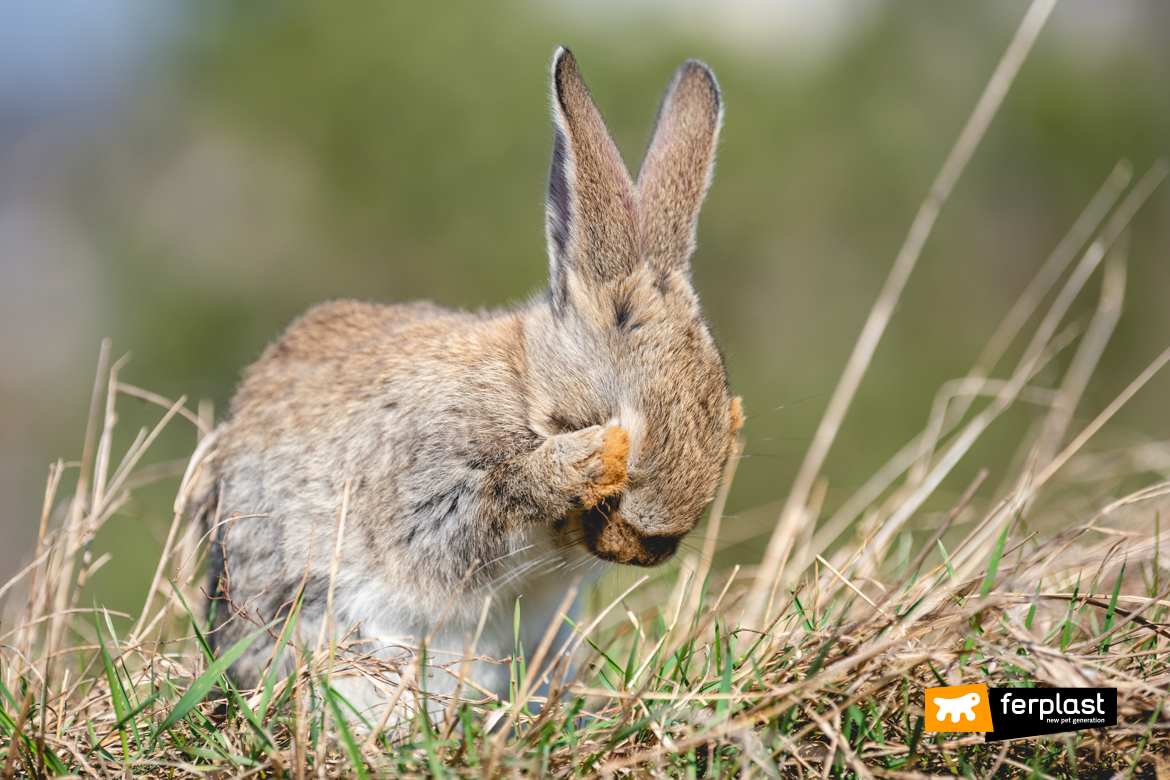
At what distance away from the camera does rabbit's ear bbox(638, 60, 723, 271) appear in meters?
2.91

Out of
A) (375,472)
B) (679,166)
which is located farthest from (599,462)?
(679,166)

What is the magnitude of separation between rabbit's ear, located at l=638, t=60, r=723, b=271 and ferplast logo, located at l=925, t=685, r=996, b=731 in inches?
62.0

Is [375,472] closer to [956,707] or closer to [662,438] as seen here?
[662,438]

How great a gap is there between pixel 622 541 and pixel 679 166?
1311 millimetres

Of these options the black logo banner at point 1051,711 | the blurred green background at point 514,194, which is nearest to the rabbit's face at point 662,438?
the black logo banner at point 1051,711

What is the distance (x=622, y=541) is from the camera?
2.54 metres

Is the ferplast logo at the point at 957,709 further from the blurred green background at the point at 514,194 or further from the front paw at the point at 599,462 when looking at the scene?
the blurred green background at the point at 514,194

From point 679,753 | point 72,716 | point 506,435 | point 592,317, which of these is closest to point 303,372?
point 506,435

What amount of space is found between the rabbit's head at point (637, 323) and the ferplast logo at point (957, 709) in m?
0.85

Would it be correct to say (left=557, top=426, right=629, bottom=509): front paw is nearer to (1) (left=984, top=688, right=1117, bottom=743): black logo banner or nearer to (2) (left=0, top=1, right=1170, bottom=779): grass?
(2) (left=0, top=1, right=1170, bottom=779): grass

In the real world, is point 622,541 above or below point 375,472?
below

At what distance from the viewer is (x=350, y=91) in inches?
422

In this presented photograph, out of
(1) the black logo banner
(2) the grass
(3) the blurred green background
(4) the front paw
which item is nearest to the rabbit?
(4) the front paw

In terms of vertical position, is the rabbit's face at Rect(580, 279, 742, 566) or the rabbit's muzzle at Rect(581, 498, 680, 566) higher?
the rabbit's face at Rect(580, 279, 742, 566)
